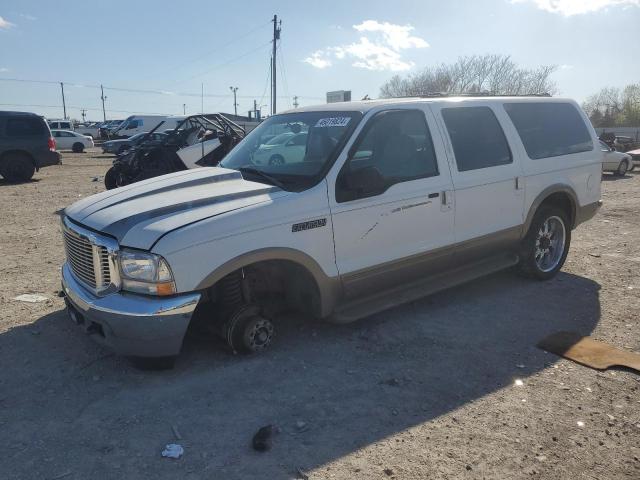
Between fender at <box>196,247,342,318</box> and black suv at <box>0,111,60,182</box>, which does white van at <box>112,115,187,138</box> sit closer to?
black suv at <box>0,111,60,182</box>

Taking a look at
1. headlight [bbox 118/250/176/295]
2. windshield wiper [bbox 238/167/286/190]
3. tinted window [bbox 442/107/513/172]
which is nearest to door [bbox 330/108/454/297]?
tinted window [bbox 442/107/513/172]

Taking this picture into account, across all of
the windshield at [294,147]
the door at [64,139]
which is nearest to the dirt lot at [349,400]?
the windshield at [294,147]

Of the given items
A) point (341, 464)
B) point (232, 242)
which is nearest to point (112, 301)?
point (232, 242)

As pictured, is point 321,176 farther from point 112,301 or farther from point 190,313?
point 112,301

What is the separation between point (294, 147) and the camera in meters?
4.52

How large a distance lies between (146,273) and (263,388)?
3.61ft

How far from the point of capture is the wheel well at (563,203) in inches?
228

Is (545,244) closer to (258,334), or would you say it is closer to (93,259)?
(258,334)

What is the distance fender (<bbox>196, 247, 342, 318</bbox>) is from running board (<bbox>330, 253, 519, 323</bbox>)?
0.51 feet

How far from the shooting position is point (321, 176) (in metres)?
3.99

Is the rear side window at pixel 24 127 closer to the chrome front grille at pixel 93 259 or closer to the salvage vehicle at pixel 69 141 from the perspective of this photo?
the chrome front grille at pixel 93 259

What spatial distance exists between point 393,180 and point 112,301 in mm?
2331

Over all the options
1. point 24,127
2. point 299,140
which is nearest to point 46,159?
point 24,127

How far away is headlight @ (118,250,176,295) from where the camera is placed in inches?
130
